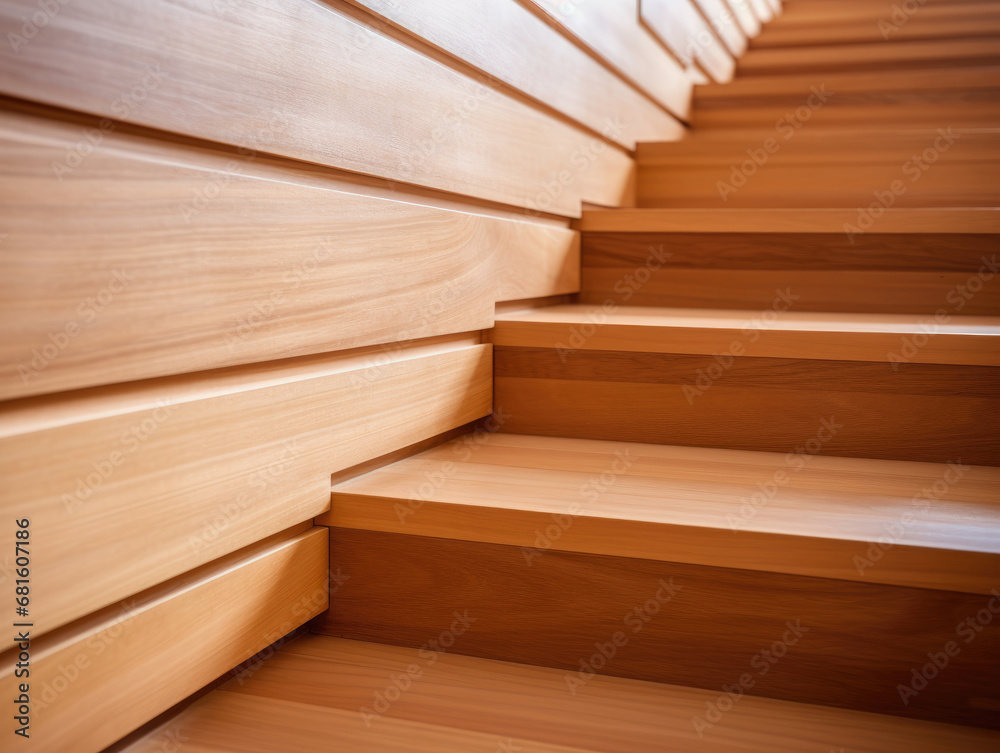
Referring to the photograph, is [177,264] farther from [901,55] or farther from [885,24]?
[885,24]

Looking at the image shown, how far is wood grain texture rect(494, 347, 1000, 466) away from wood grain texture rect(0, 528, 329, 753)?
46 cm

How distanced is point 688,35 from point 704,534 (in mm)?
1901

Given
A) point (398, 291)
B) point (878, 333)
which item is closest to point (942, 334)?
point (878, 333)

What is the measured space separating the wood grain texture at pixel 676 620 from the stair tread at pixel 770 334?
0.41 meters

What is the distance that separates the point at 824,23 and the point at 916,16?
297mm

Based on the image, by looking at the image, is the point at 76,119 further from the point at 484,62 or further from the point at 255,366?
the point at 484,62

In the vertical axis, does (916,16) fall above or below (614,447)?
above

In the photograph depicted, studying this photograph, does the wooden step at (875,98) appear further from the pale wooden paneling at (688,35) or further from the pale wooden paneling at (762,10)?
the pale wooden paneling at (762,10)

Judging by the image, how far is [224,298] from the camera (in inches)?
30.4

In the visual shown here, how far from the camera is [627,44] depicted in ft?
6.28

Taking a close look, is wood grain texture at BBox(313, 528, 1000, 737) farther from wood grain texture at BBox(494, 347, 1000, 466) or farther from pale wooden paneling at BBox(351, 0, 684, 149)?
pale wooden paneling at BBox(351, 0, 684, 149)

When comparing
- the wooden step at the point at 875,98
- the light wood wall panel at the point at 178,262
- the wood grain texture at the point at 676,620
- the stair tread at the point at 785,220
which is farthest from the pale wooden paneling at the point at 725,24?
the wood grain texture at the point at 676,620

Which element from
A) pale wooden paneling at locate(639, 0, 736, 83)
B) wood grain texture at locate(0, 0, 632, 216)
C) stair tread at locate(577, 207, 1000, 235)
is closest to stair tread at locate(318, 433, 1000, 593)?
wood grain texture at locate(0, 0, 632, 216)

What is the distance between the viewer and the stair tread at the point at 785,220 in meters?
1.44
